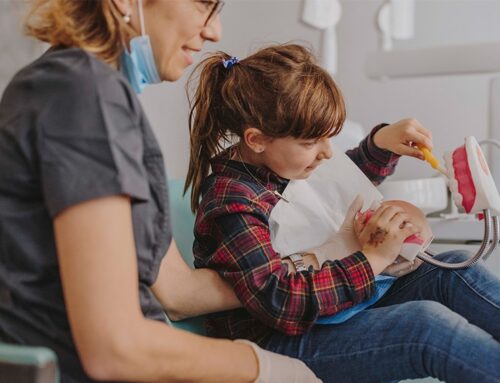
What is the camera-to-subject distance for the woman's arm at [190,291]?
3.22 ft

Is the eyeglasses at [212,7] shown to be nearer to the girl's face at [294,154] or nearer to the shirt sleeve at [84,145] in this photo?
the shirt sleeve at [84,145]

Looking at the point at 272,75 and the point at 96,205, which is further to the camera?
the point at 272,75

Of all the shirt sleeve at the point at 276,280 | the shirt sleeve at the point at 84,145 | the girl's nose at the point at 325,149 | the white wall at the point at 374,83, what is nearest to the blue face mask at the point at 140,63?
the shirt sleeve at the point at 84,145

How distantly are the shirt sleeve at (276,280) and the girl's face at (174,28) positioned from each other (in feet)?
0.93

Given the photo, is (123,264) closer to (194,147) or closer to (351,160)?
(194,147)

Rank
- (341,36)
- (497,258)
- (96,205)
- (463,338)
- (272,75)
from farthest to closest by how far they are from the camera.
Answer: (341,36) → (497,258) → (272,75) → (463,338) → (96,205)

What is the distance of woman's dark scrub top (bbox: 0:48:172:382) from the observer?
23.8 inches

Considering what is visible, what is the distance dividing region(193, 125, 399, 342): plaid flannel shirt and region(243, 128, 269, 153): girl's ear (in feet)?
0.20

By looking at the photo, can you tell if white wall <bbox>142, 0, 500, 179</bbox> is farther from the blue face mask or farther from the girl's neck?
the blue face mask

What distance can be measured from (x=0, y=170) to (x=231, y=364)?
33cm

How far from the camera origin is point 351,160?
127cm

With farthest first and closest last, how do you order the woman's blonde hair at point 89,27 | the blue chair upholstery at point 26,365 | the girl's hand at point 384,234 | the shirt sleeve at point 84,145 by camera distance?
the girl's hand at point 384,234
the woman's blonde hair at point 89,27
the shirt sleeve at point 84,145
the blue chair upholstery at point 26,365

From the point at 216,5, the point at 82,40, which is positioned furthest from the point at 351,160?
the point at 82,40

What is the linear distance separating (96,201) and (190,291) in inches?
16.9
